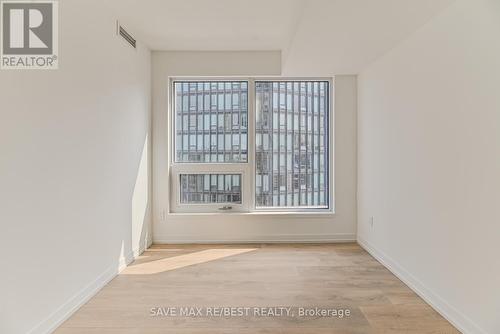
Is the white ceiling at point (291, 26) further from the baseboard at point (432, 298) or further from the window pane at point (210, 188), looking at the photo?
the baseboard at point (432, 298)

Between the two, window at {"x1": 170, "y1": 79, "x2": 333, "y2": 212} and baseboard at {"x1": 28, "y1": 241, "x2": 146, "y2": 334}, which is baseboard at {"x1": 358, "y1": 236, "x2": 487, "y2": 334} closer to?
window at {"x1": 170, "y1": 79, "x2": 333, "y2": 212}

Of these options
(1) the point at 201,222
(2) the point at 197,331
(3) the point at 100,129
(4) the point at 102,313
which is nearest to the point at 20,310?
(4) the point at 102,313

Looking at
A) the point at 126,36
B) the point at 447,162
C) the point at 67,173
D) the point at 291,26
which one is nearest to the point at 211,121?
the point at 126,36

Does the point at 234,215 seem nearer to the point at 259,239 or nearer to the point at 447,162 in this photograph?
the point at 259,239

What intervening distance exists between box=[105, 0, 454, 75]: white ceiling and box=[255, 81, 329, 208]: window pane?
40 centimetres

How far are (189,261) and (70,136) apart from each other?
1.82 meters

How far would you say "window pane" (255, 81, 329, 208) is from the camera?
4.29 m

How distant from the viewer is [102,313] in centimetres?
227

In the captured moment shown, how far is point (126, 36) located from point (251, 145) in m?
1.95

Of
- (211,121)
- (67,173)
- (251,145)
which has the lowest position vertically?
(67,173)

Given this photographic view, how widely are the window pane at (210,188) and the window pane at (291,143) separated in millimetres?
310

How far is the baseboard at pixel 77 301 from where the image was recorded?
1.97 meters

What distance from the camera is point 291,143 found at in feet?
14.2
